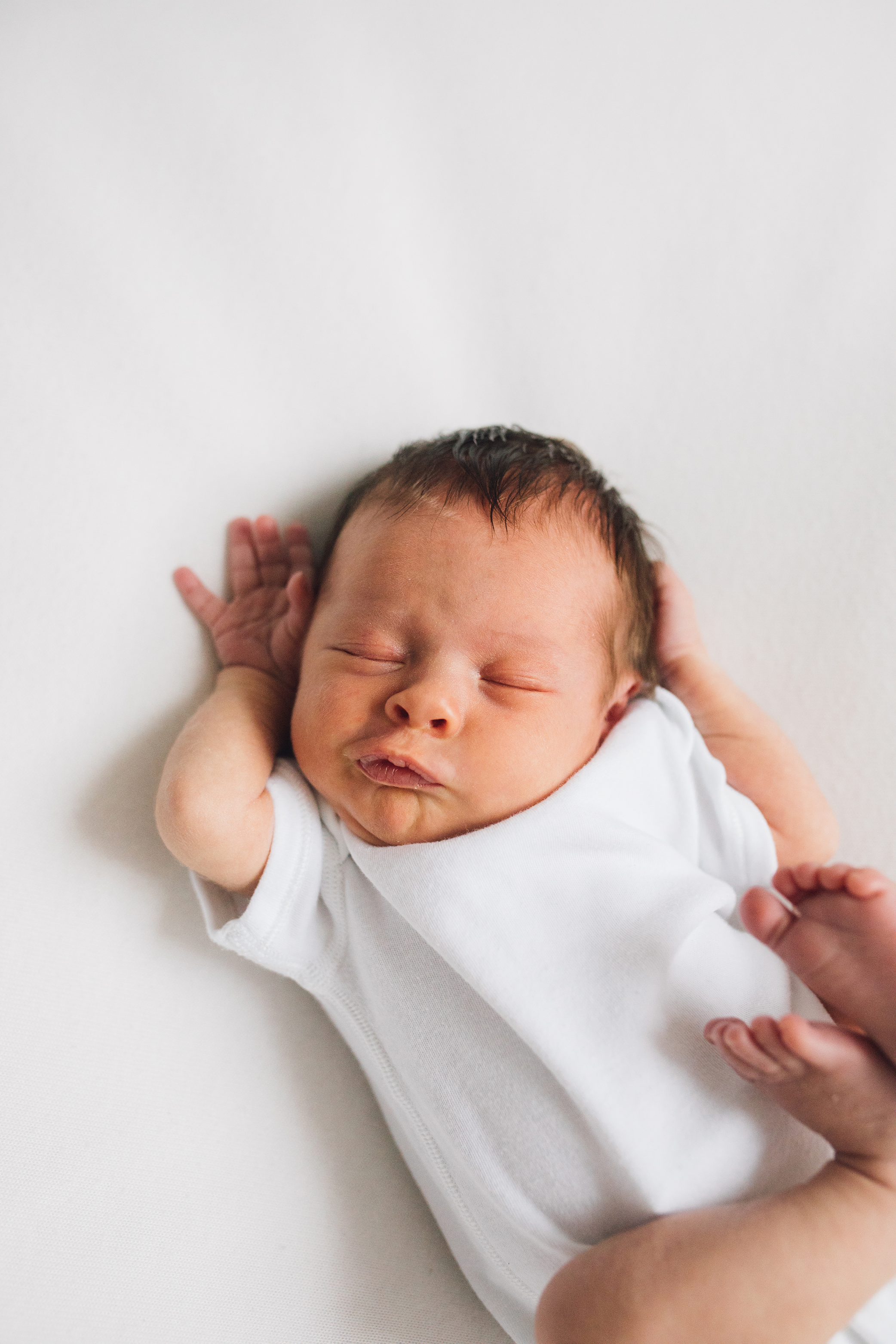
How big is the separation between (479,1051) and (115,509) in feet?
2.84

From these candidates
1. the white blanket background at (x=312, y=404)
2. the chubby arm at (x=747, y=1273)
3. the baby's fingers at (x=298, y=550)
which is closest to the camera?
the chubby arm at (x=747, y=1273)

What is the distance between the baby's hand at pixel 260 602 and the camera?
51.9 inches

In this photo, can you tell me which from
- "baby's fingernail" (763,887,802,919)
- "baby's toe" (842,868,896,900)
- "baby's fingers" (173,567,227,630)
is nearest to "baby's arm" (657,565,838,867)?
"baby's fingernail" (763,887,802,919)

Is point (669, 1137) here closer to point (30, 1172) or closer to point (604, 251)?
point (30, 1172)

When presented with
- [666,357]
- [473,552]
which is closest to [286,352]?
[473,552]

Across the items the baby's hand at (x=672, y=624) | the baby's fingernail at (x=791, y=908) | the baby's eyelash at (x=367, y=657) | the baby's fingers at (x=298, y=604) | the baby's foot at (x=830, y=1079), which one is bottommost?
the baby's foot at (x=830, y=1079)

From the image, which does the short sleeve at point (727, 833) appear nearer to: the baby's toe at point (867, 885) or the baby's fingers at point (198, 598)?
the baby's toe at point (867, 885)

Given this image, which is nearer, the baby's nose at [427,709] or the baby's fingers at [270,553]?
the baby's nose at [427,709]

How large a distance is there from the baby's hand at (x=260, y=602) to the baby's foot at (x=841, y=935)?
74 cm

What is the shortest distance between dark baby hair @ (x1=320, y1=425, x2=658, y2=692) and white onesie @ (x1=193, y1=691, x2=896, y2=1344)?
0.20 m

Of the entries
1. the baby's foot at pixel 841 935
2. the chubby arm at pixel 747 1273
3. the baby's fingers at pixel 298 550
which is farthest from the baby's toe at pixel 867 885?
the baby's fingers at pixel 298 550

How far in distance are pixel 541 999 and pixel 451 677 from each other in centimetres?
40

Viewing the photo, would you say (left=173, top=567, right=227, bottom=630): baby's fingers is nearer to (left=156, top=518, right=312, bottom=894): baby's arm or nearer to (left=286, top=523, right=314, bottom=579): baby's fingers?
(left=156, top=518, right=312, bottom=894): baby's arm

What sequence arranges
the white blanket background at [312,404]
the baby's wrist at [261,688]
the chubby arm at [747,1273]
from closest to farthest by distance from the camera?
the chubby arm at [747,1273] → the white blanket background at [312,404] → the baby's wrist at [261,688]
